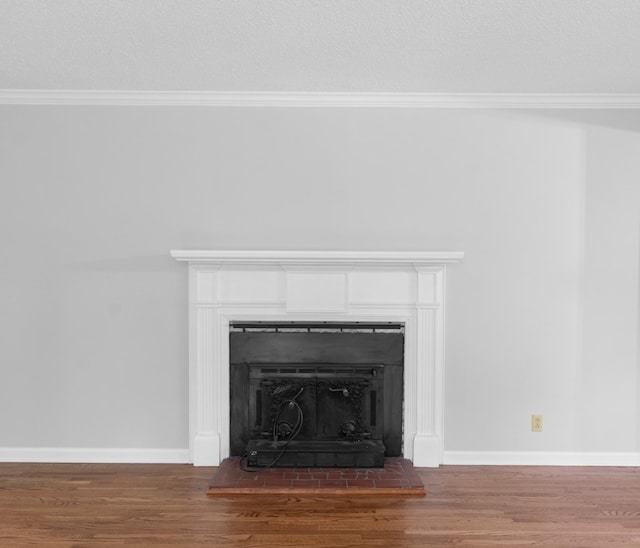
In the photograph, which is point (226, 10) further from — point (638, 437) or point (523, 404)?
point (638, 437)

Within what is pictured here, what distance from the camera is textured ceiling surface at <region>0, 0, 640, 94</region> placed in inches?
93.0

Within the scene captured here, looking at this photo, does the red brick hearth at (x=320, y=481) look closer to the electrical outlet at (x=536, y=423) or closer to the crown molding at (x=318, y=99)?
the electrical outlet at (x=536, y=423)

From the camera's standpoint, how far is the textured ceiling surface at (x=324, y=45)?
236cm

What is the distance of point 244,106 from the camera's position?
350cm

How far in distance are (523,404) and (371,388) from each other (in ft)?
3.15

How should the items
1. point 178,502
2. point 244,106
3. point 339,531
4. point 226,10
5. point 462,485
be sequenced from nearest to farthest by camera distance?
1. point 226,10
2. point 339,531
3. point 178,502
4. point 462,485
5. point 244,106

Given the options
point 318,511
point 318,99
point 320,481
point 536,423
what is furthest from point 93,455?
point 536,423

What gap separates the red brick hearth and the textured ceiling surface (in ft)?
7.43

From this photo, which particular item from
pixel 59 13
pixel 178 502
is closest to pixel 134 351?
pixel 178 502

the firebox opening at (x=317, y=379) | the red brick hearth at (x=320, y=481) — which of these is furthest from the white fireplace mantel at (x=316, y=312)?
the red brick hearth at (x=320, y=481)

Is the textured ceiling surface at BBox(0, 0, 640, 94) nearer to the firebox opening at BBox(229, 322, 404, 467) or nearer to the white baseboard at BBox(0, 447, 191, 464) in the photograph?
the firebox opening at BBox(229, 322, 404, 467)

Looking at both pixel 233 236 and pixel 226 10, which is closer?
pixel 226 10

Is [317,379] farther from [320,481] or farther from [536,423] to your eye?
[536,423]

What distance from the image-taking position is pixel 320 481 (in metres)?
3.21
